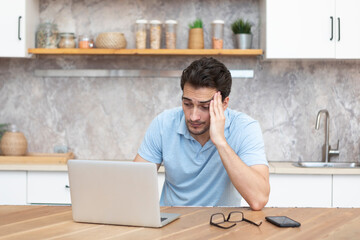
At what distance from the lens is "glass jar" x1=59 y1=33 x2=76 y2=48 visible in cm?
353

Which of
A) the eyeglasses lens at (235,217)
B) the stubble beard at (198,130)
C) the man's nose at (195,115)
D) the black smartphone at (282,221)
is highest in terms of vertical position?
the man's nose at (195,115)

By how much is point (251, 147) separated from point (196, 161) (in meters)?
0.25

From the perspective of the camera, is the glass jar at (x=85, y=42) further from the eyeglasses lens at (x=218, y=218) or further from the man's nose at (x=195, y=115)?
the eyeglasses lens at (x=218, y=218)

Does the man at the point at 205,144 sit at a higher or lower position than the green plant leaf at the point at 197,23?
lower

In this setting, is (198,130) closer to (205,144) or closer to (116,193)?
(205,144)

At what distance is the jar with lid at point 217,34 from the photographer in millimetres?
3496

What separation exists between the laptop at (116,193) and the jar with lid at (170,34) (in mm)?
1976

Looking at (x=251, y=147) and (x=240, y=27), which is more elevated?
(x=240, y=27)

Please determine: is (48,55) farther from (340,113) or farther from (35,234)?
(35,234)

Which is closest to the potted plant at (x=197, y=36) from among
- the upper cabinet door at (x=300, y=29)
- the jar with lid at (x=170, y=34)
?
the jar with lid at (x=170, y=34)

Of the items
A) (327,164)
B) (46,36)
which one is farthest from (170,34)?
(327,164)

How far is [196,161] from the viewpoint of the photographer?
2.25m

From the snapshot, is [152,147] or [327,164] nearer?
[152,147]

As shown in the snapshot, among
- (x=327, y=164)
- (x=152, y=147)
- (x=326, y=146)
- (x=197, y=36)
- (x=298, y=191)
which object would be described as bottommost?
(x=298, y=191)
